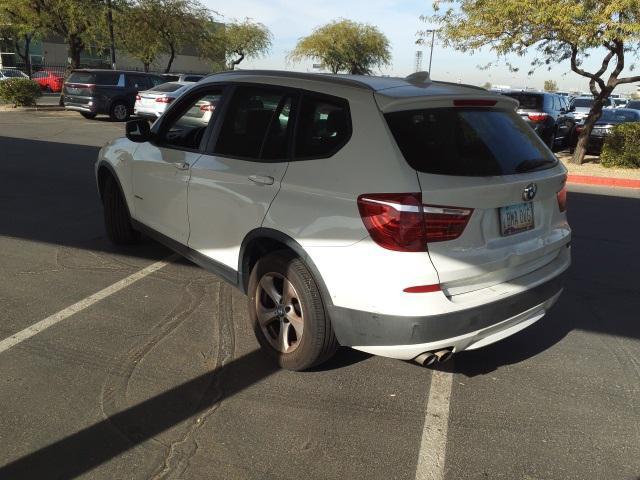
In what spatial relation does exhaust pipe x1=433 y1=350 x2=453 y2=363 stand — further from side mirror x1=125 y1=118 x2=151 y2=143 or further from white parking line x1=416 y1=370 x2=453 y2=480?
side mirror x1=125 y1=118 x2=151 y2=143

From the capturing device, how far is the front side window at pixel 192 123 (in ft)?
12.9

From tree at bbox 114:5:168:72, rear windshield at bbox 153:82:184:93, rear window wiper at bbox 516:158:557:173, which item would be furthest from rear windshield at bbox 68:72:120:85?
rear window wiper at bbox 516:158:557:173

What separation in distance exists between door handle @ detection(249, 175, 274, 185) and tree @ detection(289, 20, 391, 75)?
44.6m

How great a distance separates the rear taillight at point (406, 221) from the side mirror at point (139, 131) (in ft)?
8.41

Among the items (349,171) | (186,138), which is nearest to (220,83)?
(186,138)

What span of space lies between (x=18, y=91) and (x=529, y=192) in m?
24.5

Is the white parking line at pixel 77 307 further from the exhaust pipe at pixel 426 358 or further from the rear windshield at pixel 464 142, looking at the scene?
the rear windshield at pixel 464 142

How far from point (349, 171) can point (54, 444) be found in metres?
1.95

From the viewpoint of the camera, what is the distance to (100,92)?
19422 mm

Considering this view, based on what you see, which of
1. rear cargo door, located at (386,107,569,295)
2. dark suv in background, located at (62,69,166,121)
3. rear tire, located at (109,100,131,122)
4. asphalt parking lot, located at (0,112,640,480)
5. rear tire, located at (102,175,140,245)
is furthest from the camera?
rear tire, located at (109,100,131,122)

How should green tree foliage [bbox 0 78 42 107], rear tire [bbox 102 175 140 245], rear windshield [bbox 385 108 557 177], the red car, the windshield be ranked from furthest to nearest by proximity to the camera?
the red car < green tree foliage [bbox 0 78 42 107] < the windshield < rear tire [bbox 102 175 140 245] < rear windshield [bbox 385 108 557 177]

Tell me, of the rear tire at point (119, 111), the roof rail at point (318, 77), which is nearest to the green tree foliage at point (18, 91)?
the rear tire at point (119, 111)

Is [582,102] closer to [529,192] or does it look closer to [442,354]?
[529,192]

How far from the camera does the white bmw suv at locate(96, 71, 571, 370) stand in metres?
2.66
